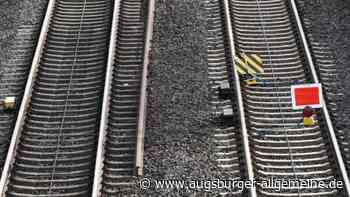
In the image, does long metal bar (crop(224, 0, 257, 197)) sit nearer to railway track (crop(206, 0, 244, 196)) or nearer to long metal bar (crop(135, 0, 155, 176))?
railway track (crop(206, 0, 244, 196))

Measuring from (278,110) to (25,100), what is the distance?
584 cm

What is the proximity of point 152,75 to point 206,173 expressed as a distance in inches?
127

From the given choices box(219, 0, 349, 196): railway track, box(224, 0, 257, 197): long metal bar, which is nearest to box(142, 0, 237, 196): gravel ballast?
box(224, 0, 257, 197): long metal bar

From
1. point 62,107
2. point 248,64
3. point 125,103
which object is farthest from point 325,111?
point 62,107

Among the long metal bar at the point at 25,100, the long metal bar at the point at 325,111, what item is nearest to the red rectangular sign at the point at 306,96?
the long metal bar at the point at 325,111

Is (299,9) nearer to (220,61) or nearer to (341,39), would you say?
(341,39)

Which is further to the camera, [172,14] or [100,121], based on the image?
[172,14]

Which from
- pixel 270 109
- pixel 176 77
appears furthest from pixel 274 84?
pixel 176 77

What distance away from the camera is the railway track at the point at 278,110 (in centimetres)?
1009

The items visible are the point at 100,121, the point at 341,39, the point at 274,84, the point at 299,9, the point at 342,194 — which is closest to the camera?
the point at 342,194

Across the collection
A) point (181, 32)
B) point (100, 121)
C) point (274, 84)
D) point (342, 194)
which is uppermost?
point (181, 32)

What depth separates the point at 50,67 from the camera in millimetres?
12766

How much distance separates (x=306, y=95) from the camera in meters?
11.1

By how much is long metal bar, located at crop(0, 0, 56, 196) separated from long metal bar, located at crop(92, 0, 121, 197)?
1794 millimetres
